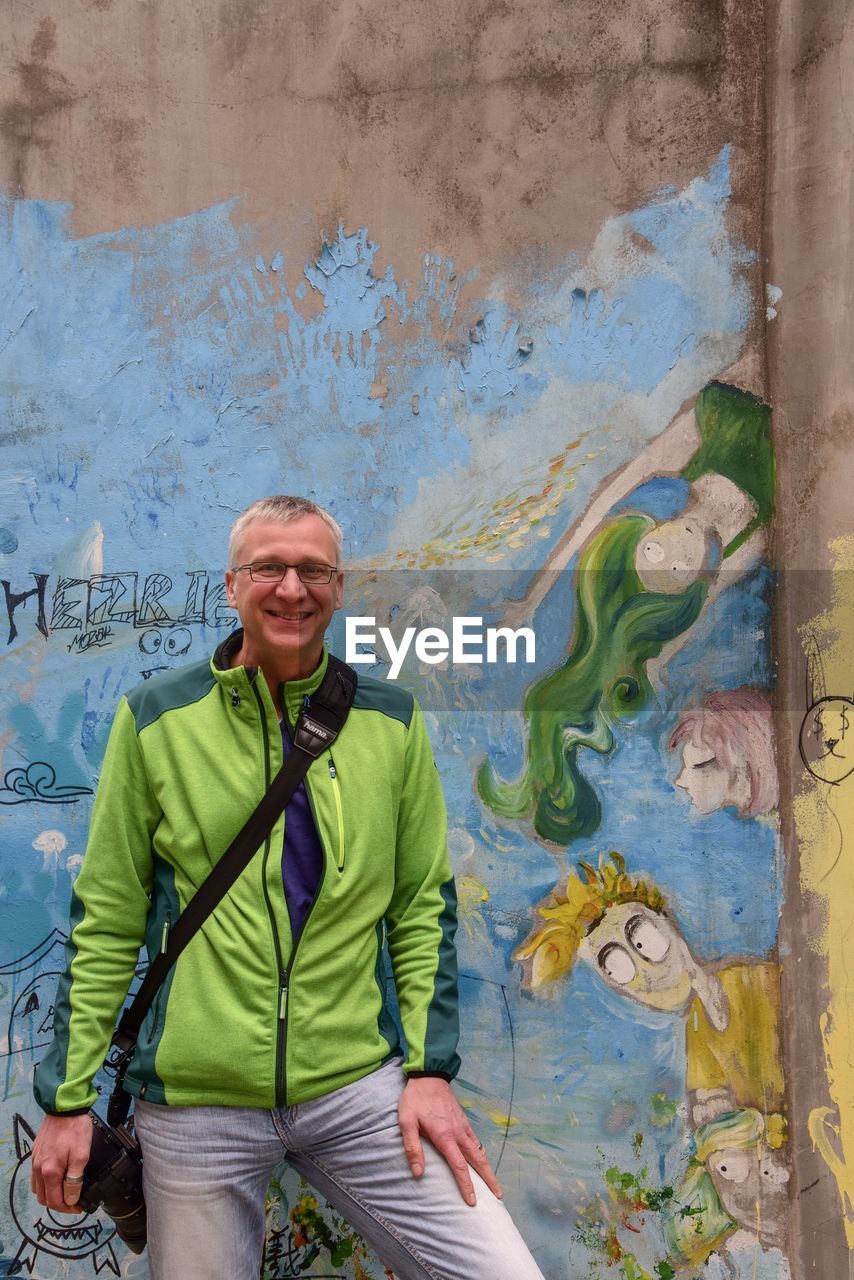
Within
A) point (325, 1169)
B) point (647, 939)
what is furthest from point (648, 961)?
point (325, 1169)

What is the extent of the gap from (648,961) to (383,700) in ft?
4.10

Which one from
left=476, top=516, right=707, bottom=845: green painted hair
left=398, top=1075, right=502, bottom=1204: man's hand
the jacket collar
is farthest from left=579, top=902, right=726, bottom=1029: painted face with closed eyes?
the jacket collar

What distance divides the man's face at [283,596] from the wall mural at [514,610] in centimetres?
88

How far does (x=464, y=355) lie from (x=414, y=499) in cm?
43

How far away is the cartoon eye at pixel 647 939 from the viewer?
10.1 ft

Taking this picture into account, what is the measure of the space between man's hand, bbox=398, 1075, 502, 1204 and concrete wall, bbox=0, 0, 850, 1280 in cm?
87

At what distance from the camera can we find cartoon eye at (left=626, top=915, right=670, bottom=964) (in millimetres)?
3080

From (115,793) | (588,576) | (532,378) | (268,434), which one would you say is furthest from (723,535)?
(115,793)

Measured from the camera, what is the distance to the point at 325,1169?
2.21 m

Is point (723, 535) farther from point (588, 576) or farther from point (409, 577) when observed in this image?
point (409, 577)

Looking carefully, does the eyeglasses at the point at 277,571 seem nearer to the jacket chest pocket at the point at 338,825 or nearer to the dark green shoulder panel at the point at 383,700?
the dark green shoulder panel at the point at 383,700

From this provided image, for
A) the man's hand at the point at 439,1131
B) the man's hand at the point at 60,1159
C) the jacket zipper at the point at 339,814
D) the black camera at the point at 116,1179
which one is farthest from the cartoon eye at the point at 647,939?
the man's hand at the point at 60,1159

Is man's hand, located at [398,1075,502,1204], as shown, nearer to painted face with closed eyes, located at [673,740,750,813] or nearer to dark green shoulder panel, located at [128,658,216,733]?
dark green shoulder panel, located at [128,658,216,733]

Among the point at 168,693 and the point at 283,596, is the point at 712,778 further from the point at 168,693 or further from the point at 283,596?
the point at 168,693
